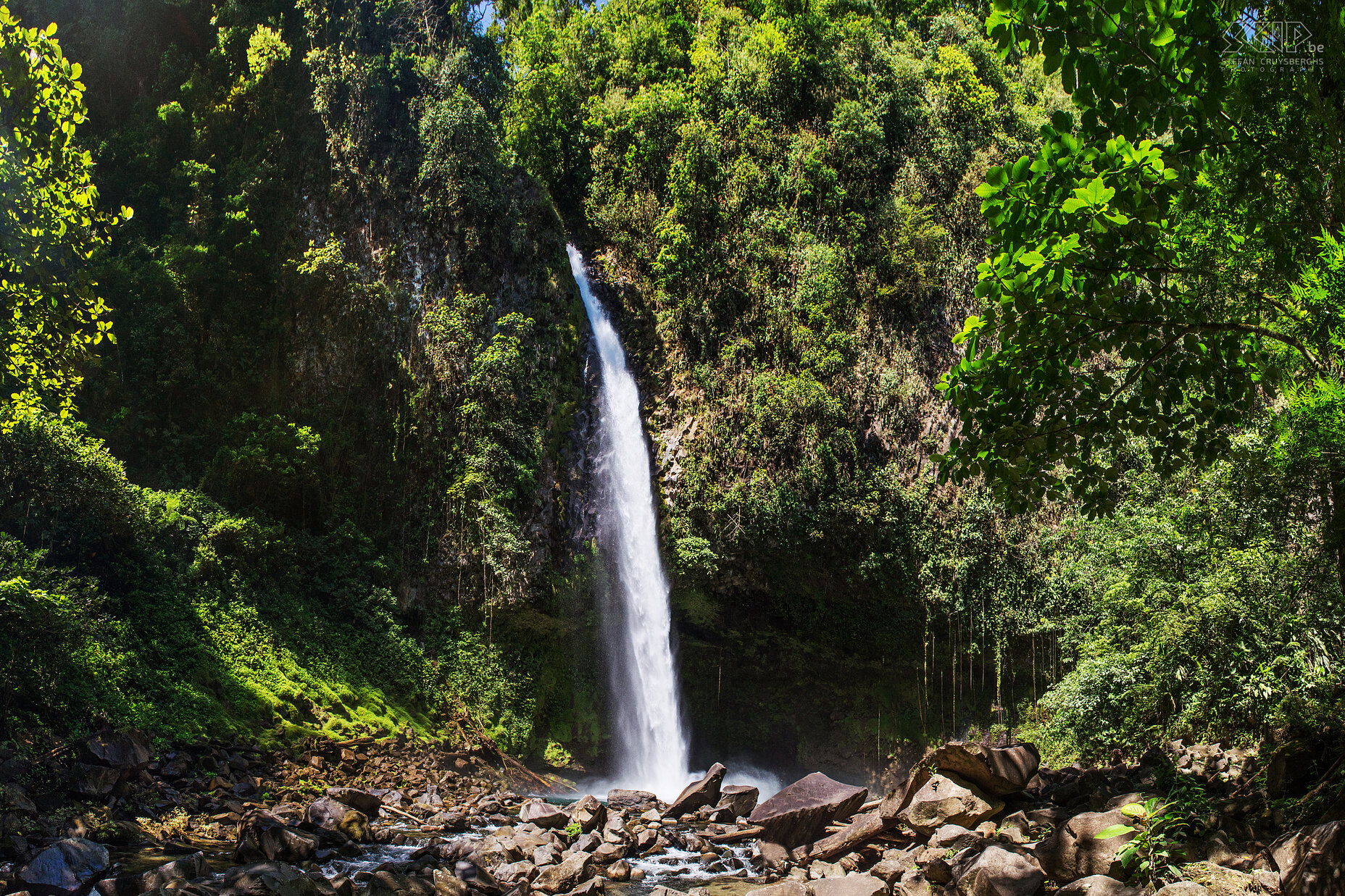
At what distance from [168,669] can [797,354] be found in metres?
13.8

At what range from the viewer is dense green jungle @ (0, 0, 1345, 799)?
13.1 metres

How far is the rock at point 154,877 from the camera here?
6.71 meters

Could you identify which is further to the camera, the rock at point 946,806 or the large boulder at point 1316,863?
the rock at point 946,806

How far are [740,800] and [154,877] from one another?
8292 millimetres

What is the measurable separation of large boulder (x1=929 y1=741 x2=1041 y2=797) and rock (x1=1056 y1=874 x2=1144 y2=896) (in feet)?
10.3

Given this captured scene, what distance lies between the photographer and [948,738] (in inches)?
701

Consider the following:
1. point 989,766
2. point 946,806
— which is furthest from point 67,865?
point 989,766

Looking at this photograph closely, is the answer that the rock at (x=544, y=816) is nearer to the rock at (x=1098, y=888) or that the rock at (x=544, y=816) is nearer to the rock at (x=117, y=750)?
the rock at (x=117, y=750)

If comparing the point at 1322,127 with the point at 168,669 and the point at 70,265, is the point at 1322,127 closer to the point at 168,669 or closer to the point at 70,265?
the point at 168,669

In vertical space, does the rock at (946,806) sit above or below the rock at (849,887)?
above

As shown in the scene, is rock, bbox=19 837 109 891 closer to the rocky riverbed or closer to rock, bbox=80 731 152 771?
the rocky riverbed

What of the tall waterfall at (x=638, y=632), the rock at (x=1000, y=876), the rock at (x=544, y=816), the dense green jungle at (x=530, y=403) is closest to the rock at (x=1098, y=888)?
the rock at (x=1000, y=876)

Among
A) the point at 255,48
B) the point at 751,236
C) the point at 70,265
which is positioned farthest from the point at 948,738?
the point at 255,48

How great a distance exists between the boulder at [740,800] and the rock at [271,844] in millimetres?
6165
